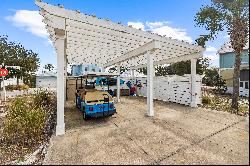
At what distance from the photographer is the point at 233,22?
39.7 feet

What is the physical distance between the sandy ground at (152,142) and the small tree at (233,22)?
184 inches

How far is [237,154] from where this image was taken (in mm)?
5129

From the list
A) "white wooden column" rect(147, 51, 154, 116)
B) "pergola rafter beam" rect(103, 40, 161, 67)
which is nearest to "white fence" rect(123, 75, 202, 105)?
"white wooden column" rect(147, 51, 154, 116)

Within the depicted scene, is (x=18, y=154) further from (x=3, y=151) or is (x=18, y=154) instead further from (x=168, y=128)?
(x=168, y=128)

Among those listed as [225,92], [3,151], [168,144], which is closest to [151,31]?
[168,144]

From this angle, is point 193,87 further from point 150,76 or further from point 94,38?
point 94,38

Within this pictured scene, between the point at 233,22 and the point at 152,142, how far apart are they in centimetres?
1041

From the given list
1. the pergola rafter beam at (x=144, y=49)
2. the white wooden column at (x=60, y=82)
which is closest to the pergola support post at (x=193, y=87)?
the pergola rafter beam at (x=144, y=49)

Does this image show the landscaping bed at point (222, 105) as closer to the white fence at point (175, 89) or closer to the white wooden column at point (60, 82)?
the white fence at point (175, 89)

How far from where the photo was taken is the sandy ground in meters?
4.90

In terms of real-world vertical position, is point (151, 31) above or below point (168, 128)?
above

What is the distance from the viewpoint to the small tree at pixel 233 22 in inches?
459

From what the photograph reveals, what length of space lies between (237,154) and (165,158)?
2.03 meters

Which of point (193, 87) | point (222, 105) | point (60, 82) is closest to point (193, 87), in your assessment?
point (193, 87)
